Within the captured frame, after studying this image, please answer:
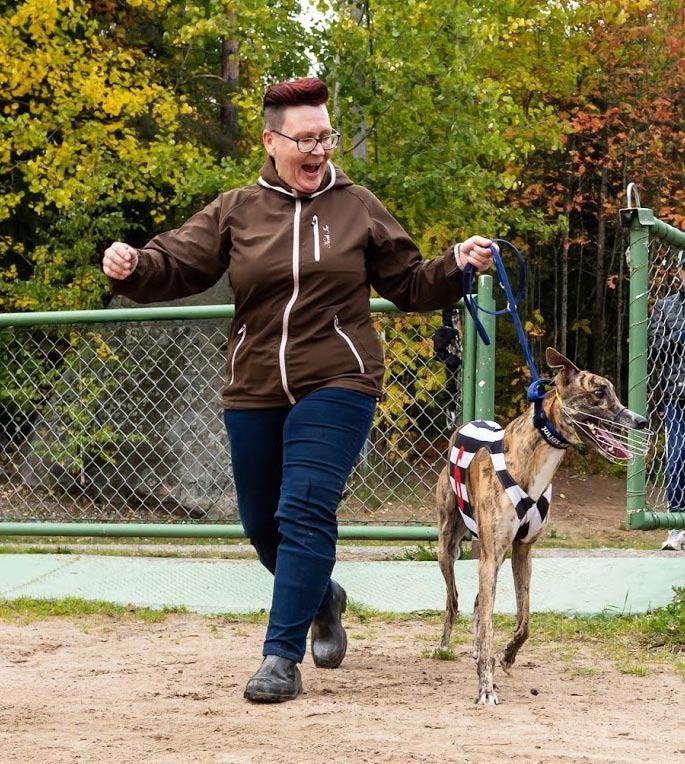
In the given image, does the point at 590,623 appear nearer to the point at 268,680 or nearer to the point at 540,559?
the point at 540,559

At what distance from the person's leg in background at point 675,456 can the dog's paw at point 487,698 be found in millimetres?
1989

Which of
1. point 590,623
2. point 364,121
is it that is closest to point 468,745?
point 590,623

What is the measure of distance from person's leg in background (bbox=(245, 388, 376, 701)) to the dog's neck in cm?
63

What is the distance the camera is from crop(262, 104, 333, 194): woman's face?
4.38 metres

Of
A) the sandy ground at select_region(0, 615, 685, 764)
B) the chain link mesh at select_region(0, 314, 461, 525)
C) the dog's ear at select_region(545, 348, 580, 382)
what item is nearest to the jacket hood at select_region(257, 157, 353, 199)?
the dog's ear at select_region(545, 348, 580, 382)

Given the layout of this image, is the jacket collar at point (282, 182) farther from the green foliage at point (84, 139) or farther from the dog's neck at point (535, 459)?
the green foliage at point (84, 139)

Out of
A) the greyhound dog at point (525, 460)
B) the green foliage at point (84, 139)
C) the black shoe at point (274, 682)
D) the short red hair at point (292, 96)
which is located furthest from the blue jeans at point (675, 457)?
the green foliage at point (84, 139)

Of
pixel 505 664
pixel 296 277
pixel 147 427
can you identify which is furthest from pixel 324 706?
pixel 147 427

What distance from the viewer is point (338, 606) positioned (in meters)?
4.84

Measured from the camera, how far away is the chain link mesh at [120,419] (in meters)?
7.86

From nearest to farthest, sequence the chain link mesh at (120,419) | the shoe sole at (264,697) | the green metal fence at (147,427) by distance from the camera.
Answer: the shoe sole at (264,697), the green metal fence at (147,427), the chain link mesh at (120,419)

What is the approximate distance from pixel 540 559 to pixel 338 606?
2375mm

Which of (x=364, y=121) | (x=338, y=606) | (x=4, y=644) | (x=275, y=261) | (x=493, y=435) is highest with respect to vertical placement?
(x=364, y=121)

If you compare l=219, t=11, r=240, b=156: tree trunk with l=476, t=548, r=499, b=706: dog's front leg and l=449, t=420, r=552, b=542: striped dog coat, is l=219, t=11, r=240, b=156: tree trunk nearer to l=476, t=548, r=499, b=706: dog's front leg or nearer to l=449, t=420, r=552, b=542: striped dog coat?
l=449, t=420, r=552, b=542: striped dog coat
